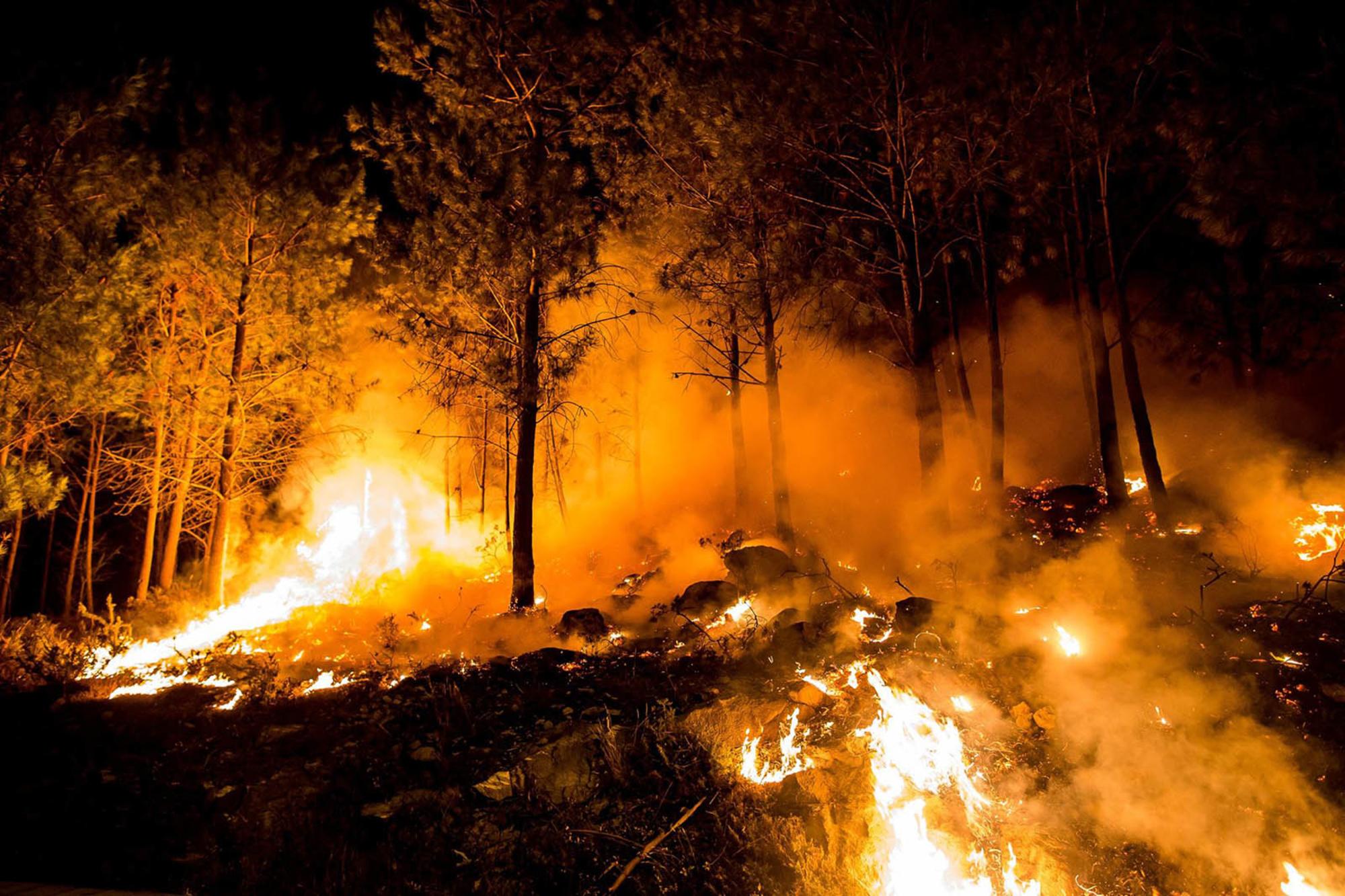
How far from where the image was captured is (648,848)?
4602 mm

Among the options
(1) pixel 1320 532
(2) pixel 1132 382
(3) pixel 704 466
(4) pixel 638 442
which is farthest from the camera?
(3) pixel 704 466

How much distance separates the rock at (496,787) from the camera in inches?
207

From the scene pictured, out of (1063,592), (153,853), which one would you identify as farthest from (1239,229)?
(153,853)

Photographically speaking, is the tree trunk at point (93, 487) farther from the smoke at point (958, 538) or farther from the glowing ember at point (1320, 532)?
the glowing ember at point (1320, 532)

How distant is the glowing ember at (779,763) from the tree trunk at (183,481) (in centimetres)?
1341

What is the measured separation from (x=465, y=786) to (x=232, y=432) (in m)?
12.4

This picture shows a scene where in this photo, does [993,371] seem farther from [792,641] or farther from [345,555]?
[345,555]

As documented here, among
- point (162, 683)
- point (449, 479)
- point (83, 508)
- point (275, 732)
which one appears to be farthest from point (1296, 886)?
point (83, 508)

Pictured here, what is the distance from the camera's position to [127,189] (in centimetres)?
1295

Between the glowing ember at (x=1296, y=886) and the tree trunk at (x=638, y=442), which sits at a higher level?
the tree trunk at (x=638, y=442)

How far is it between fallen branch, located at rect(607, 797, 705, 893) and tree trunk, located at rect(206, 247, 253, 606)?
1310 cm

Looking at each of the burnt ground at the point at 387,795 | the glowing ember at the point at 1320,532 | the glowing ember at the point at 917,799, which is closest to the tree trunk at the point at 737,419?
the burnt ground at the point at 387,795

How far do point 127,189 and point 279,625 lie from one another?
838cm

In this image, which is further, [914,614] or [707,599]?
[707,599]
